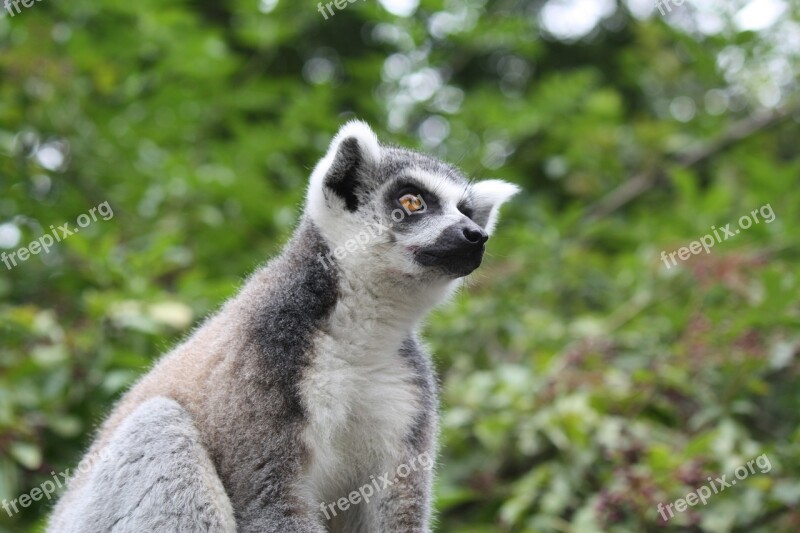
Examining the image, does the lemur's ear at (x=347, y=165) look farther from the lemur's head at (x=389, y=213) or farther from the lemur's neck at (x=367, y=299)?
the lemur's neck at (x=367, y=299)

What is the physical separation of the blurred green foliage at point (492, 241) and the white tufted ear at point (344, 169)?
42.2 inches

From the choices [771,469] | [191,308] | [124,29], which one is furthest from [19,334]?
[771,469]

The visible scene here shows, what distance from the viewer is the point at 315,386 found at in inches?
142

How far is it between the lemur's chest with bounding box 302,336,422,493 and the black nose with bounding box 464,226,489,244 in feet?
2.12

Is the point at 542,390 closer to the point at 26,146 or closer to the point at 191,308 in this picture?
the point at 191,308

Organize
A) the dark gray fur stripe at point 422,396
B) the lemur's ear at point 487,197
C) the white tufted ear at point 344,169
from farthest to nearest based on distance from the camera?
the lemur's ear at point 487,197
the white tufted ear at point 344,169
the dark gray fur stripe at point 422,396

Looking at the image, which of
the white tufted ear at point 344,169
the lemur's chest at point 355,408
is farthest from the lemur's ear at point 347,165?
the lemur's chest at point 355,408

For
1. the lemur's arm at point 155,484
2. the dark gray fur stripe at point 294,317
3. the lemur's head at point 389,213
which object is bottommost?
the lemur's arm at point 155,484

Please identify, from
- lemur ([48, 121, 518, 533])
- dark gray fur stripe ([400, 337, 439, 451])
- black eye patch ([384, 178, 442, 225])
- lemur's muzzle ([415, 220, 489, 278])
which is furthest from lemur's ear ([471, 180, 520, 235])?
dark gray fur stripe ([400, 337, 439, 451])

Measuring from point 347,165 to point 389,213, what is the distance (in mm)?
327

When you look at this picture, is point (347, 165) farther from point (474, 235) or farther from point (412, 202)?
point (474, 235)

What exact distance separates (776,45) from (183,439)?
699 cm

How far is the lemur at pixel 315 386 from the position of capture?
3.46 metres

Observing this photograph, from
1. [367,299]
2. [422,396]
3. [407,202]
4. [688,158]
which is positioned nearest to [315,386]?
[367,299]
